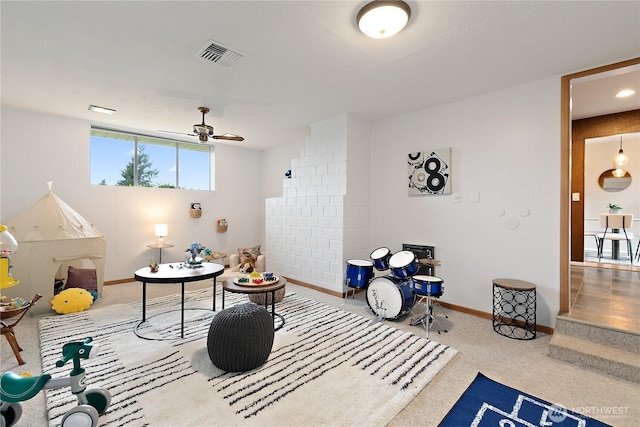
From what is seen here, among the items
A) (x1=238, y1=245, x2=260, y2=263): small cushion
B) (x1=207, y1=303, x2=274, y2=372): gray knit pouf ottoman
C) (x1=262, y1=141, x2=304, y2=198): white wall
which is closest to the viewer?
(x1=207, y1=303, x2=274, y2=372): gray knit pouf ottoman

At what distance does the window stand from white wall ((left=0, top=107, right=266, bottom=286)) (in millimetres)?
198

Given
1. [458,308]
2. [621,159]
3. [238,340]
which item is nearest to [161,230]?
[238,340]

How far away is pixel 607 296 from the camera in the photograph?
→ 3.26m

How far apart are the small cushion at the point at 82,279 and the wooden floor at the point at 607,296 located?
18.4ft

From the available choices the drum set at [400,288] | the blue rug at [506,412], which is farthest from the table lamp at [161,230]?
the blue rug at [506,412]

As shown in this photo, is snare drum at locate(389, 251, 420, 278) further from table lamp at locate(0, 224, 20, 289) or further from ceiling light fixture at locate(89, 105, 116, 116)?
ceiling light fixture at locate(89, 105, 116, 116)

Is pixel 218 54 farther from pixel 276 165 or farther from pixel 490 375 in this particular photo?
pixel 276 165

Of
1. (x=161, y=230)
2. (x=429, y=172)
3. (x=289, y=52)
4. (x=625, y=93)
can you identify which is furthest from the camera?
(x=161, y=230)

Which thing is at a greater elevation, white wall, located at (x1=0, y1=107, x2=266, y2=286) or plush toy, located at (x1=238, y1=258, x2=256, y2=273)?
white wall, located at (x1=0, y1=107, x2=266, y2=286)

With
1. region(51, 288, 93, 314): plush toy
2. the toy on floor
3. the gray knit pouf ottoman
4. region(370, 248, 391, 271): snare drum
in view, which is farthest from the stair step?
region(51, 288, 93, 314): plush toy

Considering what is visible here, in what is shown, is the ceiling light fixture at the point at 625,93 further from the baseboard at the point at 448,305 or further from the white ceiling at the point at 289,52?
the baseboard at the point at 448,305

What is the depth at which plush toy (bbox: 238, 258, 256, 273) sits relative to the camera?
5230mm

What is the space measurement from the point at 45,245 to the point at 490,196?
5325 millimetres

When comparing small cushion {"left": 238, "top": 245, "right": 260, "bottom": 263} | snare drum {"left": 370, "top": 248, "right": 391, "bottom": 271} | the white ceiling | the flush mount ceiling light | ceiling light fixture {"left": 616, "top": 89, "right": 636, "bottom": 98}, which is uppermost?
ceiling light fixture {"left": 616, "top": 89, "right": 636, "bottom": 98}
